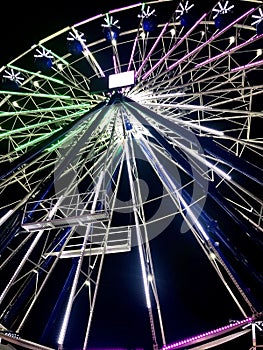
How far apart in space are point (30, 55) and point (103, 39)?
3.02m

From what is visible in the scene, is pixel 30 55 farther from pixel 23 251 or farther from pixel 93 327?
pixel 93 327

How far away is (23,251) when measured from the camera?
14.7m

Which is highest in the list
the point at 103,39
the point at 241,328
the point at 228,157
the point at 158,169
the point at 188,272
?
the point at 103,39

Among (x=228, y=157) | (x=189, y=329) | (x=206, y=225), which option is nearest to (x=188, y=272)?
(x=189, y=329)

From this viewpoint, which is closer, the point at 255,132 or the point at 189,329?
the point at 255,132

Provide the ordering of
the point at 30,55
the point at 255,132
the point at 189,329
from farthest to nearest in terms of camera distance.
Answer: the point at 189,329 < the point at 255,132 < the point at 30,55

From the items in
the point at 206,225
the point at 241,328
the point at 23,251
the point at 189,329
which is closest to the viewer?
the point at 241,328

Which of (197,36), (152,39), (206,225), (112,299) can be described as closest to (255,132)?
(197,36)

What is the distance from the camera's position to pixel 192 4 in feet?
50.1

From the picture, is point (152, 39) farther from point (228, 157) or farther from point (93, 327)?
point (93, 327)

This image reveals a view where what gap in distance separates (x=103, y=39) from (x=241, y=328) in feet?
39.7

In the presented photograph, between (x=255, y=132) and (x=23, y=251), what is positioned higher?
(x=255, y=132)

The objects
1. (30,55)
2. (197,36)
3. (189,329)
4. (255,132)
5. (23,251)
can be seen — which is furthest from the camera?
(189,329)

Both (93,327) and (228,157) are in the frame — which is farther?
(93,327)
